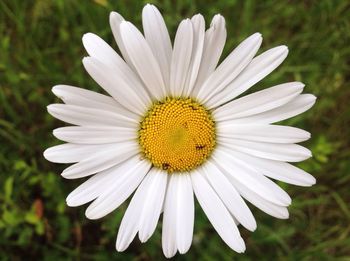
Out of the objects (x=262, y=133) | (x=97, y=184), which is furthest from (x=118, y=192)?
(x=262, y=133)

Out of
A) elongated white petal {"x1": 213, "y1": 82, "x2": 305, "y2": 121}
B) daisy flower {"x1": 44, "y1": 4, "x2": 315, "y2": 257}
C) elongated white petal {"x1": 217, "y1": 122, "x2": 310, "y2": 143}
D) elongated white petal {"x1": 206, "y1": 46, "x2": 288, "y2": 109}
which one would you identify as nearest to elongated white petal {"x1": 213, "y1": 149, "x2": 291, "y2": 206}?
daisy flower {"x1": 44, "y1": 4, "x2": 315, "y2": 257}

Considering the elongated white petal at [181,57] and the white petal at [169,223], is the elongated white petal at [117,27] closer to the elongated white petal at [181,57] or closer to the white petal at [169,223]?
the elongated white petal at [181,57]

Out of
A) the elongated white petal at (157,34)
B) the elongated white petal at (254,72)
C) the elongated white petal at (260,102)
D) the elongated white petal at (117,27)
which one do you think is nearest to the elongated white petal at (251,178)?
the elongated white petal at (260,102)

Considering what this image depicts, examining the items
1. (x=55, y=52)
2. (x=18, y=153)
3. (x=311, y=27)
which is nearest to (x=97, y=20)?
(x=55, y=52)

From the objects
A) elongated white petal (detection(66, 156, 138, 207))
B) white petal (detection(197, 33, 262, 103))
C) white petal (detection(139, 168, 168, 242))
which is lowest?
white petal (detection(139, 168, 168, 242))

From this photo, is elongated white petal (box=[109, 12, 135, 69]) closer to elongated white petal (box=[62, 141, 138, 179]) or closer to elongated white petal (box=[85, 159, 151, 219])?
elongated white petal (box=[62, 141, 138, 179])

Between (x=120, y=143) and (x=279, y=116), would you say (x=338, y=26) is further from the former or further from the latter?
(x=120, y=143)
